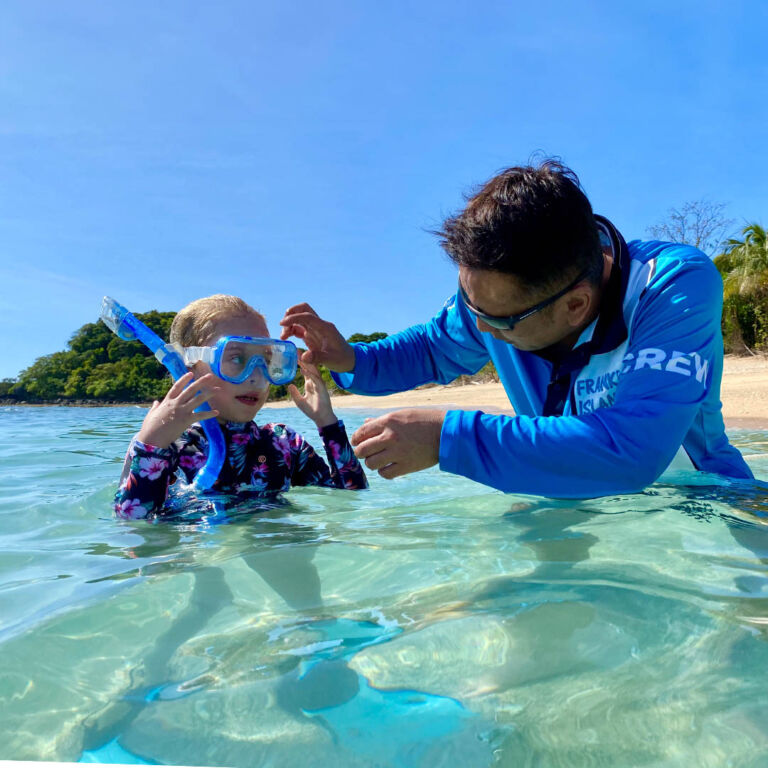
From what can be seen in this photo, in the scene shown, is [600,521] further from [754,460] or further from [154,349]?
[754,460]

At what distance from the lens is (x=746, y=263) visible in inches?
696

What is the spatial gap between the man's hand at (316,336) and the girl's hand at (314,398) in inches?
2.6

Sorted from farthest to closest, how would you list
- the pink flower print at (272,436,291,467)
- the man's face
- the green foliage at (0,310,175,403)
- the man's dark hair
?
1. the green foliage at (0,310,175,403)
2. the pink flower print at (272,436,291,467)
3. the man's face
4. the man's dark hair

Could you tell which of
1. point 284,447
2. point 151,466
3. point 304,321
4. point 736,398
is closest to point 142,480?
point 151,466

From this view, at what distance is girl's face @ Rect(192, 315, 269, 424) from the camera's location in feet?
9.57

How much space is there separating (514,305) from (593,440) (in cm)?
65

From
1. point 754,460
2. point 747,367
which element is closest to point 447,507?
point 754,460

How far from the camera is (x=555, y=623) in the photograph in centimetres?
149

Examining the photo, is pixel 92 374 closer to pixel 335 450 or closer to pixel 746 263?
pixel 746 263

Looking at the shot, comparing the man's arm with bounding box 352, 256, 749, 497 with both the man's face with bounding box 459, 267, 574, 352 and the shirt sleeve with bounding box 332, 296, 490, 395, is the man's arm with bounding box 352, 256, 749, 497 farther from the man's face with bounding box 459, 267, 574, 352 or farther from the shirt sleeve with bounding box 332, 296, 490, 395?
the shirt sleeve with bounding box 332, 296, 490, 395

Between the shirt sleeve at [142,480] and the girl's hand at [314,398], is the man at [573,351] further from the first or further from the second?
the shirt sleeve at [142,480]

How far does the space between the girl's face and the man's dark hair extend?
1.18 metres

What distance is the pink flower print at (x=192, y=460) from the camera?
2963 mm

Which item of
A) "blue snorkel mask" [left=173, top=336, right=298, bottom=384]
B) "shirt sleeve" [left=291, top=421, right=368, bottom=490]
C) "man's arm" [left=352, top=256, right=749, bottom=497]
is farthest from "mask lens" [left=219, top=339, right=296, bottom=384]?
"man's arm" [left=352, top=256, right=749, bottom=497]
